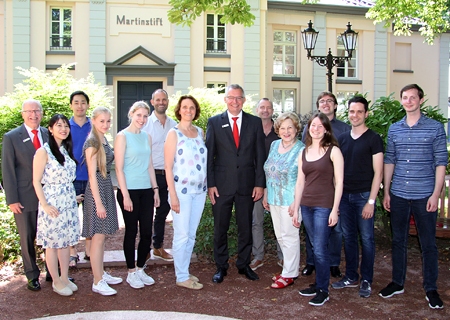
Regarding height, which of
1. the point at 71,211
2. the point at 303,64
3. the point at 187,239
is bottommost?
the point at 187,239

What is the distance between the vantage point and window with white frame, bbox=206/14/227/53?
1881 centimetres

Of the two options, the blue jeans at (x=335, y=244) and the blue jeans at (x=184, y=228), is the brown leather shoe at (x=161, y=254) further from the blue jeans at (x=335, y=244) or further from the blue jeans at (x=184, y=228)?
the blue jeans at (x=335, y=244)

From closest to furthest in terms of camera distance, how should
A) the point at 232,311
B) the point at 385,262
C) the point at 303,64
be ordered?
the point at 232,311 → the point at 385,262 → the point at 303,64

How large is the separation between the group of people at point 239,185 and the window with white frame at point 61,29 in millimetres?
13925

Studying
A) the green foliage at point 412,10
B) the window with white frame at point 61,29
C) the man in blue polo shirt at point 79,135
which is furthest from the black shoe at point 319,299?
the window with white frame at point 61,29

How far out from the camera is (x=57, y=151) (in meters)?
4.95

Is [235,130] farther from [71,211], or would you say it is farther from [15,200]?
[15,200]

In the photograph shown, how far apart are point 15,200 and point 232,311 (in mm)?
2562

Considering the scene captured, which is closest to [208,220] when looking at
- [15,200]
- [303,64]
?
→ [15,200]

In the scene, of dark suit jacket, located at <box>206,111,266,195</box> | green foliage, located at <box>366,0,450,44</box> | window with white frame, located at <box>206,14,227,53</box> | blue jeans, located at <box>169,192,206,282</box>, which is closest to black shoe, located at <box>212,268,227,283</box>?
blue jeans, located at <box>169,192,206,282</box>

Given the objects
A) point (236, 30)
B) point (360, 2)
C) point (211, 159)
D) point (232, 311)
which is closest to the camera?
point (232, 311)

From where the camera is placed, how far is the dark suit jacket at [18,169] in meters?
5.01

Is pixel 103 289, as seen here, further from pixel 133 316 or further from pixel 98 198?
pixel 98 198

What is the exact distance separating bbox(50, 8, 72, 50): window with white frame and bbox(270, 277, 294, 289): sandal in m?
15.4
